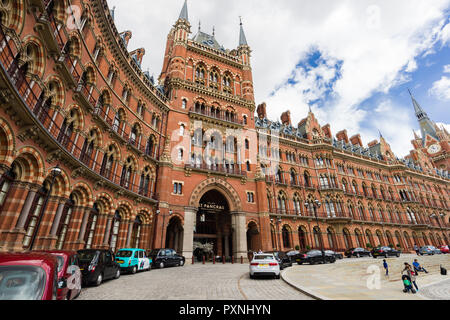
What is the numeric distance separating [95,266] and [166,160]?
53.5ft

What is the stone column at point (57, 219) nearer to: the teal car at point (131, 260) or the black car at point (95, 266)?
the teal car at point (131, 260)

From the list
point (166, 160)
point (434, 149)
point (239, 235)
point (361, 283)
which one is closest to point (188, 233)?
point (239, 235)

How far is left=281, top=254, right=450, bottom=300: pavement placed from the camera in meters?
8.05

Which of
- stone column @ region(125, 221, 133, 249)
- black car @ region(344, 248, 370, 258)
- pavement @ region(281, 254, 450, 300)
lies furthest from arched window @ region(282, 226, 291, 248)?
stone column @ region(125, 221, 133, 249)

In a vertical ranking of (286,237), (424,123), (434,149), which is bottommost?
(286,237)

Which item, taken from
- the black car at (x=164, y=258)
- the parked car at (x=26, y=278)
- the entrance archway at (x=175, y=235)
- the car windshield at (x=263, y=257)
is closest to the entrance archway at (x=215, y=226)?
the entrance archway at (x=175, y=235)

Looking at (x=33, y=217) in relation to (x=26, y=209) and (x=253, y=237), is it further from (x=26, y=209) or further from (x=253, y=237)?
(x=253, y=237)

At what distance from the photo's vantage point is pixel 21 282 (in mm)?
3916

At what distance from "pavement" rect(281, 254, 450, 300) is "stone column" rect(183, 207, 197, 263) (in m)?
11.2

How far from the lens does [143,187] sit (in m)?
23.2

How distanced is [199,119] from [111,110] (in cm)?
1261

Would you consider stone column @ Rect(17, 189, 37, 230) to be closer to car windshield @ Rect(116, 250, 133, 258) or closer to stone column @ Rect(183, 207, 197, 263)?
car windshield @ Rect(116, 250, 133, 258)

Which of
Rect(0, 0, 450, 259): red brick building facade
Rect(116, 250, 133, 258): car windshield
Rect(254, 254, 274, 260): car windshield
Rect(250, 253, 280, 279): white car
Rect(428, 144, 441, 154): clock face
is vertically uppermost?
Rect(428, 144, 441, 154): clock face
